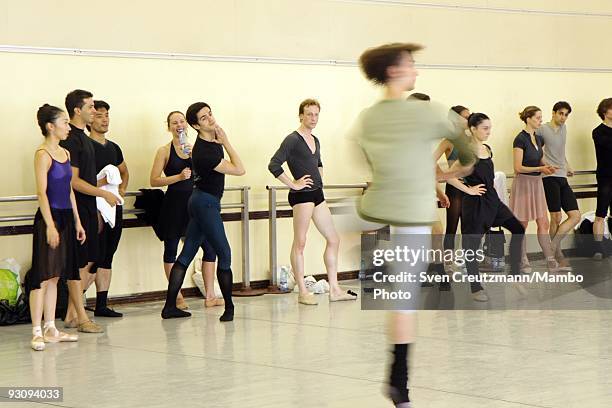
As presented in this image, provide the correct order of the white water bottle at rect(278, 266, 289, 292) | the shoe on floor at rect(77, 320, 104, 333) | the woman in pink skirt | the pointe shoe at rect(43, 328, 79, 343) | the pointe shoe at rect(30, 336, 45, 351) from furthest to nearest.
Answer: the woman in pink skirt < the white water bottle at rect(278, 266, 289, 292) < the shoe on floor at rect(77, 320, 104, 333) < the pointe shoe at rect(43, 328, 79, 343) < the pointe shoe at rect(30, 336, 45, 351)

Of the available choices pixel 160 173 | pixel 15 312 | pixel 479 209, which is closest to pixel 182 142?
pixel 160 173

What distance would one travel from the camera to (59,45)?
9.38 metres

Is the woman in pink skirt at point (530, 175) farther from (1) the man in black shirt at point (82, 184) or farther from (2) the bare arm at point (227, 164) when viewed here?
(1) the man in black shirt at point (82, 184)

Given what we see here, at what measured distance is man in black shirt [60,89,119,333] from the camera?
8.32 metres

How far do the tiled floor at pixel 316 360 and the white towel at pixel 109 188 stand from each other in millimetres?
854

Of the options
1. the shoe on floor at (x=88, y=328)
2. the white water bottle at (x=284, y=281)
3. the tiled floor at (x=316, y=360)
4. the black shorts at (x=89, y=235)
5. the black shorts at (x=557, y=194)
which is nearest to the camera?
the tiled floor at (x=316, y=360)

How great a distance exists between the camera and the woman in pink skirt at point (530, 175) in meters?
11.7

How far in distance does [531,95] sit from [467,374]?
7.31 meters

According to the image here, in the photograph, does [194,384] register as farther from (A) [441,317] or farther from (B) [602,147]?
(B) [602,147]

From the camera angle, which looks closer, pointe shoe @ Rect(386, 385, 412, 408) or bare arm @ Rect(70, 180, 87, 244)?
pointe shoe @ Rect(386, 385, 412, 408)

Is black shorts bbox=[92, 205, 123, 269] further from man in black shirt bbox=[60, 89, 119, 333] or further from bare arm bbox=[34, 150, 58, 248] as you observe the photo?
bare arm bbox=[34, 150, 58, 248]

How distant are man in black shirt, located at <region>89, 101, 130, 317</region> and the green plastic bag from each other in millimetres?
652

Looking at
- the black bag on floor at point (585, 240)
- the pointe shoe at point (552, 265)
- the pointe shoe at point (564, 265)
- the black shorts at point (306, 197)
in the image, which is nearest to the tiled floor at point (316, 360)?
the black shorts at point (306, 197)

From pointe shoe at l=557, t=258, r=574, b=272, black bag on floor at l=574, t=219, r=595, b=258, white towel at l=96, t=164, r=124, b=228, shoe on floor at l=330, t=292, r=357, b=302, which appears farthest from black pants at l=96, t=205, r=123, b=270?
A: black bag on floor at l=574, t=219, r=595, b=258
